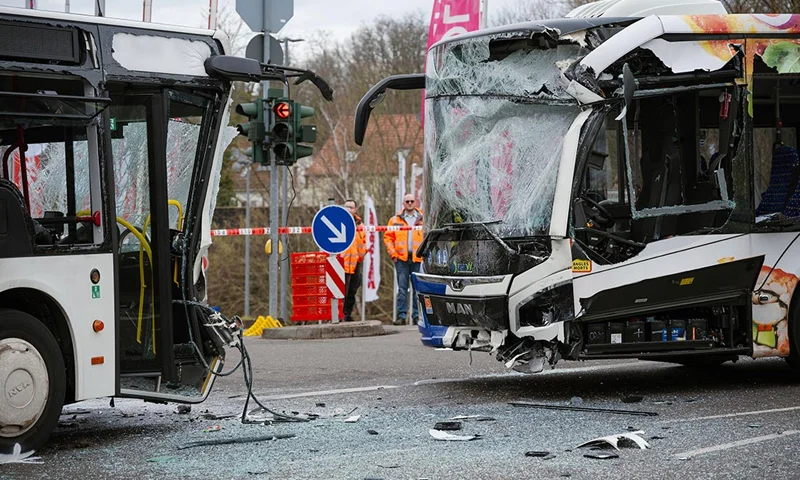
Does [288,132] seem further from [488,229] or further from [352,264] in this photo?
[488,229]

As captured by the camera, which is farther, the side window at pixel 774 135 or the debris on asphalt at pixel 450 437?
the side window at pixel 774 135

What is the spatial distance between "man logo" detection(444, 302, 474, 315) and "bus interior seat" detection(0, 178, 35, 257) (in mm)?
3960

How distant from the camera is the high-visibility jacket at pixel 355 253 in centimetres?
2073

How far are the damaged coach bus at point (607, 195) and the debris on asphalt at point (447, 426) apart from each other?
1553 millimetres

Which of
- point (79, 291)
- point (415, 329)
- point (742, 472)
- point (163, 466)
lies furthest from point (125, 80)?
point (415, 329)

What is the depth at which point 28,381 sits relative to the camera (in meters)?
7.82

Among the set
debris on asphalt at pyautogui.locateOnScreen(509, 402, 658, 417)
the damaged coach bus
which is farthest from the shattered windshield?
debris on asphalt at pyautogui.locateOnScreen(509, 402, 658, 417)

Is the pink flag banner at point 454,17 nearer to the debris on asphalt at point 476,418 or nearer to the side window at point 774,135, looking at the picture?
the side window at point 774,135

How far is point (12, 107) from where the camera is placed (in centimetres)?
784

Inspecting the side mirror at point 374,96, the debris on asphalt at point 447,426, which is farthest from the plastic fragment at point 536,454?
the side mirror at point 374,96

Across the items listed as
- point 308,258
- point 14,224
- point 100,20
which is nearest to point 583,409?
point 14,224

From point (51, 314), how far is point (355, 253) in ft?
42.0

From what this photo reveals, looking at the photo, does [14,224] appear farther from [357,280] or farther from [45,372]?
[357,280]

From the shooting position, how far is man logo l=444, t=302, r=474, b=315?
10555 mm
